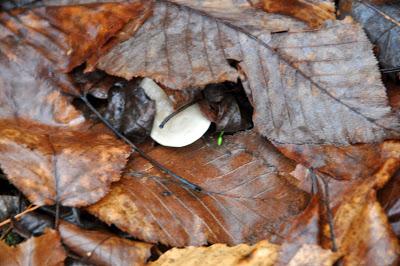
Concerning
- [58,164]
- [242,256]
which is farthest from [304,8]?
[58,164]

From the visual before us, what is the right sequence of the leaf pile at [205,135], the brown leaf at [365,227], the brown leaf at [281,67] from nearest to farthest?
the brown leaf at [365,227] → the leaf pile at [205,135] → the brown leaf at [281,67]

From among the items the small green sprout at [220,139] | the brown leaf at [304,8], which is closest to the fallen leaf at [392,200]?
the small green sprout at [220,139]

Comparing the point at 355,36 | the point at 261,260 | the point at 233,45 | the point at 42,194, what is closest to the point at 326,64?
the point at 355,36

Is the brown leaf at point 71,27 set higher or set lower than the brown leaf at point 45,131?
higher

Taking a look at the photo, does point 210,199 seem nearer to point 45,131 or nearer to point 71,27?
point 45,131

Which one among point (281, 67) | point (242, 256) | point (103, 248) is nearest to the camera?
point (242, 256)

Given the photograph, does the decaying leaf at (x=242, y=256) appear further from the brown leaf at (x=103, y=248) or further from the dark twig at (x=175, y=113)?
the dark twig at (x=175, y=113)
